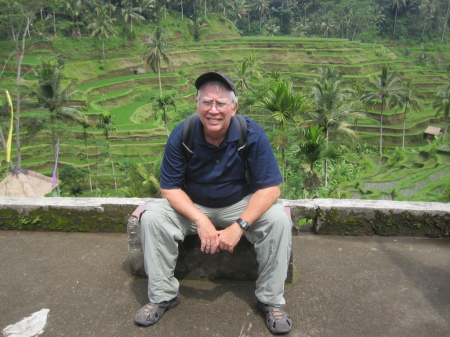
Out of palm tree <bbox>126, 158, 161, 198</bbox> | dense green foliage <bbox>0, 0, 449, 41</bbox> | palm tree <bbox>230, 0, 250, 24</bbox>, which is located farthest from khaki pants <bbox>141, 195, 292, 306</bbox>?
palm tree <bbox>230, 0, 250, 24</bbox>

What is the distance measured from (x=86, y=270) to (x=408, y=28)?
79400 millimetres

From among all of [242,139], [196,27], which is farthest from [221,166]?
[196,27]

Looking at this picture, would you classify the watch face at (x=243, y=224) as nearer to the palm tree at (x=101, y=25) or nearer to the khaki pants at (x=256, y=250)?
the khaki pants at (x=256, y=250)

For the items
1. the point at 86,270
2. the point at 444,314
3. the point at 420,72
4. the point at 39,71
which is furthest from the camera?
the point at 420,72

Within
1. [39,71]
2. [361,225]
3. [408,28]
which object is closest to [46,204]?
[361,225]

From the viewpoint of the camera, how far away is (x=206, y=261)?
9.00 feet

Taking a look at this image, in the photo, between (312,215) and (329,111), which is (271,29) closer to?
(329,111)

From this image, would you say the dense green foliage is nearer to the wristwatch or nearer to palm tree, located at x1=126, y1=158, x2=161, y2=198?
palm tree, located at x1=126, y1=158, x2=161, y2=198

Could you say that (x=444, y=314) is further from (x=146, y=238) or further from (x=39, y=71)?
(x=39, y=71)

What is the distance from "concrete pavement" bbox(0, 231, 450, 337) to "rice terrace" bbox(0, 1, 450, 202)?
10.1m

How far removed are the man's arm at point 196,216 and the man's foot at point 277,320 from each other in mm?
462

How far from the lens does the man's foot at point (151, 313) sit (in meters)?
2.28

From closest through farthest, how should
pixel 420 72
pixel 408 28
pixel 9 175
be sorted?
1. pixel 9 175
2. pixel 420 72
3. pixel 408 28

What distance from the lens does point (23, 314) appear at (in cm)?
241
